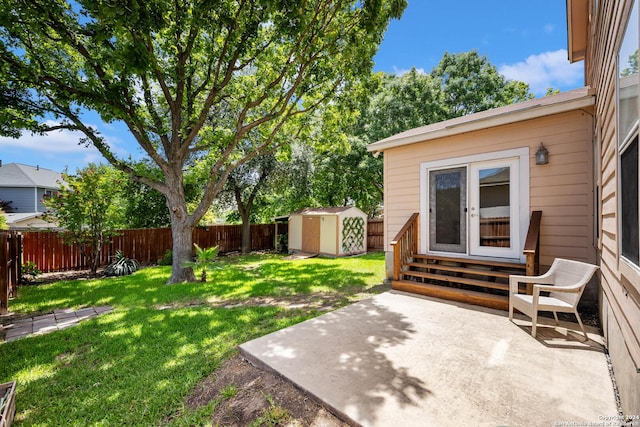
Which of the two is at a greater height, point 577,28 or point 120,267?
point 577,28

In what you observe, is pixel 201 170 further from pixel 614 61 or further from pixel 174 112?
pixel 614 61

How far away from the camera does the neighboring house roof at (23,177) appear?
17.6 m

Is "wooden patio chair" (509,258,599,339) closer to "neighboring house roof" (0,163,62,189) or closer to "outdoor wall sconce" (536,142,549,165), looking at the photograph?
"outdoor wall sconce" (536,142,549,165)

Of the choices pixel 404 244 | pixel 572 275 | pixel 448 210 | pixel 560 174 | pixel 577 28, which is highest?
pixel 577 28

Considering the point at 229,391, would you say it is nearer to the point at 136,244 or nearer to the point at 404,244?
the point at 404,244

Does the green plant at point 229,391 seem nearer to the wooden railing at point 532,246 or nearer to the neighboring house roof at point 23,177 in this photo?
the wooden railing at point 532,246

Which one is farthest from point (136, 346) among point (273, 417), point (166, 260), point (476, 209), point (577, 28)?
point (577, 28)

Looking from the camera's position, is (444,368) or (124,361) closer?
(444,368)

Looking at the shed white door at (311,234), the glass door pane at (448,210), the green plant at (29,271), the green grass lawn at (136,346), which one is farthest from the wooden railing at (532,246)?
the green plant at (29,271)

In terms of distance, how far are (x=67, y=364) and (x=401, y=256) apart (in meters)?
5.21

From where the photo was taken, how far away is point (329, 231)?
11539mm

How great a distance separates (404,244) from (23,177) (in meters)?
25.5

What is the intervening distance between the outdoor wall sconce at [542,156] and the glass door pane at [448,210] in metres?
1.11

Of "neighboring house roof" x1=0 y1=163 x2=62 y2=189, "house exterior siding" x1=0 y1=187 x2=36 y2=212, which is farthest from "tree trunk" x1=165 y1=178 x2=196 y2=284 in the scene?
"house exterior siding" x1=0 y1=187 x2=36 y2=212
